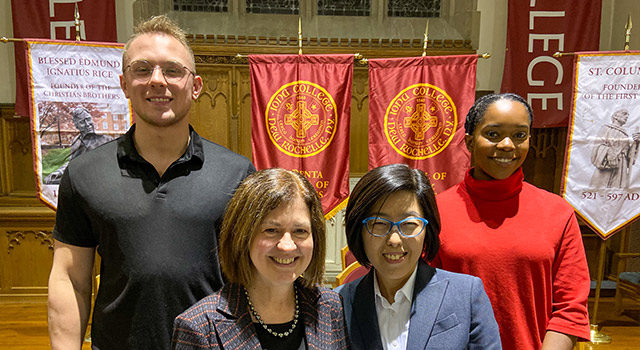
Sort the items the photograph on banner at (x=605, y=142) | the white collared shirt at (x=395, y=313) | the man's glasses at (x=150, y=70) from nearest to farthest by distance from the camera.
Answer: the white collared shirt at (x=395, y=313)
the man's glasses at (x=150, y=70)
the photograph on banner at (x=605, y=142)

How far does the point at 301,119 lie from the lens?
3568 mm

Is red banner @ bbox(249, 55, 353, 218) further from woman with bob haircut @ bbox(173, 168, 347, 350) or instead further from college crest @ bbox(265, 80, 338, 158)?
woman with bob haircut @ bbox(173, 168, 347, 350)

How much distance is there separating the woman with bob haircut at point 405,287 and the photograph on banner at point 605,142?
2.98 m

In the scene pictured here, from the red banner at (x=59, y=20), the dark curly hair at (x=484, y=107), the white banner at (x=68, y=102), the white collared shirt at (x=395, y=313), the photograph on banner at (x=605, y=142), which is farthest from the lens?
the red banner at (x=59, y=20)

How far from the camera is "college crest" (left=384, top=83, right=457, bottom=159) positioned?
3.57 meters

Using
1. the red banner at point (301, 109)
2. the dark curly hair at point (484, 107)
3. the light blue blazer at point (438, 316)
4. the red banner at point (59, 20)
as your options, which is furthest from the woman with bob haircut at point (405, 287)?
the red banner at point (59, 20)

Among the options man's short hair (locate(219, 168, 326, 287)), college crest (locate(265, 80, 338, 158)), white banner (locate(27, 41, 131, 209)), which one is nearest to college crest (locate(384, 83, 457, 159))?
college crest (locate(265, 80, 338, 158))

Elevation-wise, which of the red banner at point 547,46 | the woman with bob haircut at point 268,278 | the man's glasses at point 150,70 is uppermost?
the red banner at point 547,46

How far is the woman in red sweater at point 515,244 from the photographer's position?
134 cm

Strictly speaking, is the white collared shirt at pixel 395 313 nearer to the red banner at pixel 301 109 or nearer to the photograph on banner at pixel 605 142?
the red banner at pixel 301 109

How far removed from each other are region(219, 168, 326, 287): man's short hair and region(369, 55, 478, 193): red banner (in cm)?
251

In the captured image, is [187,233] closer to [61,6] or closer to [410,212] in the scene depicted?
[410,212]

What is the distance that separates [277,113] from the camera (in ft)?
11.7

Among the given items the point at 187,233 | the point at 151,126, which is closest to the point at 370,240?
the point at 187,233
